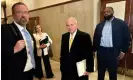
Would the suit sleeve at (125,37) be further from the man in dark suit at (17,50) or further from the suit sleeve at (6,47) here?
the suit sleeve at (6,47)

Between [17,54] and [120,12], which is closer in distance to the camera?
[17,54]

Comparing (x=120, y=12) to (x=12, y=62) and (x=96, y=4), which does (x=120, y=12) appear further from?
(x=12, y=62)

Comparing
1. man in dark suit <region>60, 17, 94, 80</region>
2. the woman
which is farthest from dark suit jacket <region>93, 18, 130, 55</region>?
the woman

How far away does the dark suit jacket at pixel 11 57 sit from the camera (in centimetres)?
140

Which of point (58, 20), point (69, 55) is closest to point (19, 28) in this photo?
point (69, 55)

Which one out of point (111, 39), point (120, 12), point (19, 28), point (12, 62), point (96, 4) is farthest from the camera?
point (96, 4)

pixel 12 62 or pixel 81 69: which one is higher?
pixel 12 62

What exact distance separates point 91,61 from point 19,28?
98cm

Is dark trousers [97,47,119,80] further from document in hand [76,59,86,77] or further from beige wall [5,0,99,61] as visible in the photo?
beige wall [5,0,99,61]

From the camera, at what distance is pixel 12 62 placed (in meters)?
1.53

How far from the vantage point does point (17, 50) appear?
56.6 inches

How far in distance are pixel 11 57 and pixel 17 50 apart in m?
0.11

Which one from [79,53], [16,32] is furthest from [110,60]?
[16,32]

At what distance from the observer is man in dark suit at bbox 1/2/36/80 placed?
4.66ft
